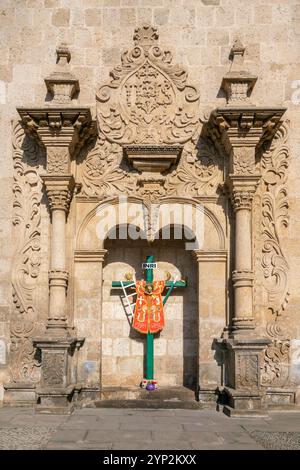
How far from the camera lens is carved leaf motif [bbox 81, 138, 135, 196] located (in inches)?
357

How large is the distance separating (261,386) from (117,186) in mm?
3732

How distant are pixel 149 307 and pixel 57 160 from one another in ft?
8.81

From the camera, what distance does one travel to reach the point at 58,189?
8547 mm

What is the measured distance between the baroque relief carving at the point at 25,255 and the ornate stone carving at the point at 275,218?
3.50 meters

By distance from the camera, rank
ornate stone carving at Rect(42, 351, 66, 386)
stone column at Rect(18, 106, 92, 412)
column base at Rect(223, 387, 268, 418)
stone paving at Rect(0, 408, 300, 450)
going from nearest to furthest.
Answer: stone paving at Rect(0, 408, 300, 450) → column base at Rect(223, 387, 268, 418) → ornate stone carving at Rect(42, 351, 66, 386) → stone column at Rect(18, 106, 92, 412)

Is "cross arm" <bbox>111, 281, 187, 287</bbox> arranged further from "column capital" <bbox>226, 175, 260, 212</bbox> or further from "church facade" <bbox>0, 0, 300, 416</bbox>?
"column capital" <bbox>226, 175, 260, 212</bbox>

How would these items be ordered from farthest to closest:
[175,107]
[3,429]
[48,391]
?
[175,107], [48,391], [3,429]

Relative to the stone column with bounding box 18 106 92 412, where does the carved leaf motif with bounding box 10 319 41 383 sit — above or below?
below

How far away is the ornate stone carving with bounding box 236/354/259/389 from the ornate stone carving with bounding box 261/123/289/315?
101 cm

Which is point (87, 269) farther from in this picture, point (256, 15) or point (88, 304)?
point (256, 15)

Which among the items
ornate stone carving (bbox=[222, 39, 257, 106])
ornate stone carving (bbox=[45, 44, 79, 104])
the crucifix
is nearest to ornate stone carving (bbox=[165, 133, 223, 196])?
ornate stone carving (bbox=[222, 39, 257, 106])

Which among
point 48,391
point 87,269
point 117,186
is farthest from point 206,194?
point 48,391

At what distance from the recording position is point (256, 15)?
9273 millimetres
